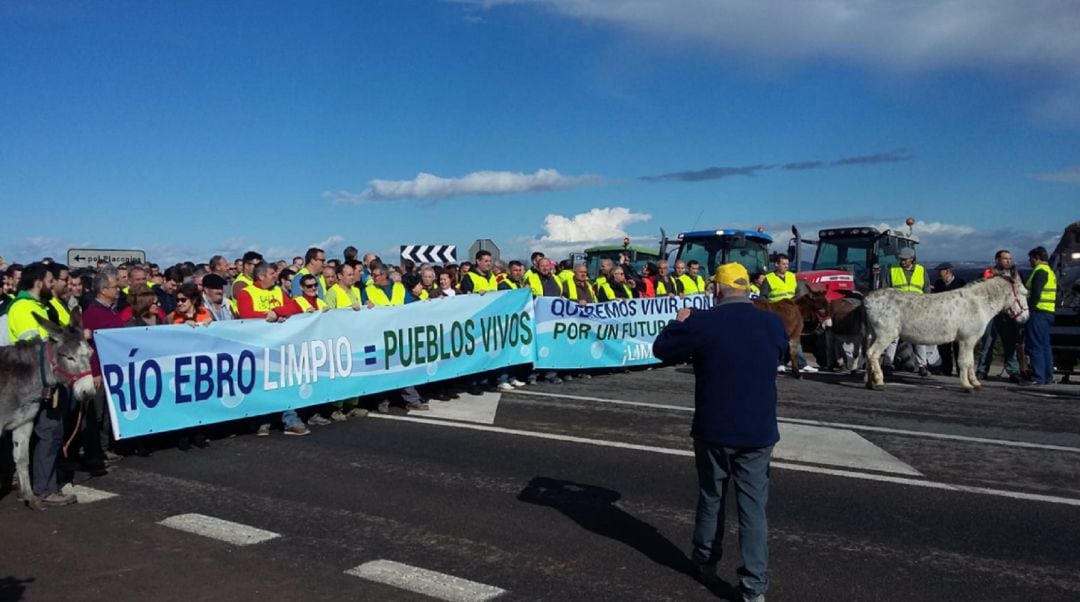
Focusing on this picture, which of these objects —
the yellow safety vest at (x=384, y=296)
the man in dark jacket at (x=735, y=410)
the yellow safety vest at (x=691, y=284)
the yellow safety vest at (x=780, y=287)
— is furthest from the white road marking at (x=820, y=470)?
the yellow safety vest at (x=691, y=284)

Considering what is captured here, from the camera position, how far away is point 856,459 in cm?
858

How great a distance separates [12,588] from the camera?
5.38 metres

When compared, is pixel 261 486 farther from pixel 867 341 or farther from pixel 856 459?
pixel 867 341

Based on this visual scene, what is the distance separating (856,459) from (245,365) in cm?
675

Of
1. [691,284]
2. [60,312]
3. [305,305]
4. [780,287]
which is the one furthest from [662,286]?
[60,312]

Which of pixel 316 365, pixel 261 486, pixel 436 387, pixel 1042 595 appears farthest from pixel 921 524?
pixel 436 387

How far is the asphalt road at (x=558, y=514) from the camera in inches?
211

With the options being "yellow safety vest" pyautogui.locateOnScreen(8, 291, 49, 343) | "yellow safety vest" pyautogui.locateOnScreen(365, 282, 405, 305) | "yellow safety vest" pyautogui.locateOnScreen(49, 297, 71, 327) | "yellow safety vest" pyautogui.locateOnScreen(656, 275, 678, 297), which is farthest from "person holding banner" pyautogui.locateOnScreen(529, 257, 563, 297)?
"yellow safety vest" pyautogui.locateOnScreen(8, 291, 49, 343)

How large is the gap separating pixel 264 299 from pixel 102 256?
593 inches


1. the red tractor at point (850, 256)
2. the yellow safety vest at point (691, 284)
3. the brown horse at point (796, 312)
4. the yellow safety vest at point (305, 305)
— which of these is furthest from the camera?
the red tractor at point (850, 256)

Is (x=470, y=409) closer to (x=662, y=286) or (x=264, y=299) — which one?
(x=264, y=299)

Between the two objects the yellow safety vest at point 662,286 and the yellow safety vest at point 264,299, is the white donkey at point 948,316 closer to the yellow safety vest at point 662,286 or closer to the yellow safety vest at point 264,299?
the yellow safety vest at point 662,286

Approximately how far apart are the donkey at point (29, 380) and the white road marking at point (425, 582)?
3.39 meters

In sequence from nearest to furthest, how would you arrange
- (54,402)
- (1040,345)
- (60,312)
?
1. (54,402)
2. (60,312)
3. (1040,345)
